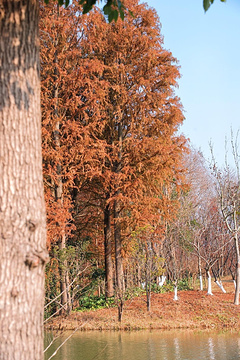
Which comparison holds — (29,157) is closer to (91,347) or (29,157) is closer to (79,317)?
(91,347)

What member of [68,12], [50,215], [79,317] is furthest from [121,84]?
[79,317]

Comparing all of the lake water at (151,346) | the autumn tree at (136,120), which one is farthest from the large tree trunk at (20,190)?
the autumn tree at (136,120)

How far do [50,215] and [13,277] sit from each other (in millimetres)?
9332

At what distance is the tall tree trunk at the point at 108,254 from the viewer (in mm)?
13586

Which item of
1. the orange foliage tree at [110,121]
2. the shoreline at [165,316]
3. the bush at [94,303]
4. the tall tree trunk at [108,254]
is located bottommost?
the shoreline at [165,316]

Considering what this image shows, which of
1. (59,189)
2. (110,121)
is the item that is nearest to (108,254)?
(59,189)

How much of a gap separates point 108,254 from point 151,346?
18.2 ft

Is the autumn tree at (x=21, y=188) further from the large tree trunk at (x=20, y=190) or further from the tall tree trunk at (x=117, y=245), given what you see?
the tall tree trunk at (x=117, y=245)

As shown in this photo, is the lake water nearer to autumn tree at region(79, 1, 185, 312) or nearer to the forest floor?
the forest floor

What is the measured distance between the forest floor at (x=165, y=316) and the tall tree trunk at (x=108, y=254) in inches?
34.5

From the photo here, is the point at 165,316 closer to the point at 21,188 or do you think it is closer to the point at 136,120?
the point at 136,120

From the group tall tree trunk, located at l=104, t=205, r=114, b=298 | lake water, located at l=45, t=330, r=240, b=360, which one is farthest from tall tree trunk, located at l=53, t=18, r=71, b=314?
tall tree trunk, located at l=104, t=205, r=114, b=298

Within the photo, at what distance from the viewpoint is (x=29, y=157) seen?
2193 millimetres

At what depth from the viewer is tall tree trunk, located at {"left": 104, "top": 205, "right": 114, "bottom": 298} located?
A: 13586 millimetres
